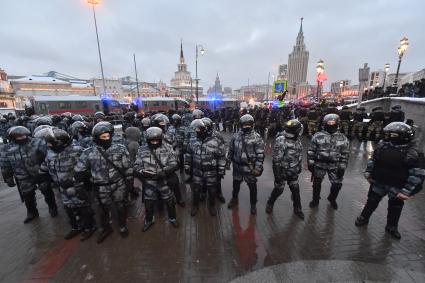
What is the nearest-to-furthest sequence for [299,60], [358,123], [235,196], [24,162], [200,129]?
1. [24,162]
2. [200,129]
3. [235,196]
4. [358,123]
5. [299,60]

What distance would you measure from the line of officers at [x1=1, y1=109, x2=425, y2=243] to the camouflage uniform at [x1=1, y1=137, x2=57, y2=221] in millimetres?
16

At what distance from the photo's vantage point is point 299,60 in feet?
359

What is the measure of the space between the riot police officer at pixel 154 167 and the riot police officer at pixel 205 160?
2.00 ft

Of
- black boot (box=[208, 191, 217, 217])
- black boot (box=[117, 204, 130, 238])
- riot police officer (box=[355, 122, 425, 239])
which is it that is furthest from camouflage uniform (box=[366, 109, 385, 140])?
black boot (box=[117, 204, 130, 238])

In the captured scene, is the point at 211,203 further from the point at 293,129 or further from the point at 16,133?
the point at 16,133

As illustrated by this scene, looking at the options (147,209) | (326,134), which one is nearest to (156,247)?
(147,209)

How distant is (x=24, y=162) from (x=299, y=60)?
408ft

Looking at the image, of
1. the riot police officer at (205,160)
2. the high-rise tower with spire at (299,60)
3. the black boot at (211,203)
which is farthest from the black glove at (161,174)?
the high-rise tower with spire at (299,60)

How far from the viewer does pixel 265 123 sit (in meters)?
14.3

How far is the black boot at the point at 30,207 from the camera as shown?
14.8 feet

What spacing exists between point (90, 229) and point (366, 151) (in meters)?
11.2

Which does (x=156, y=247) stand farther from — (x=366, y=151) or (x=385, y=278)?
(x=366, y=151)

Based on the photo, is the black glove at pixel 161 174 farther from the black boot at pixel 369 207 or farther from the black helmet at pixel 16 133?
the black boot at pixel 369 207

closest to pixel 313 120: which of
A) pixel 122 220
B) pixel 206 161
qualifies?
pixel 206 161
